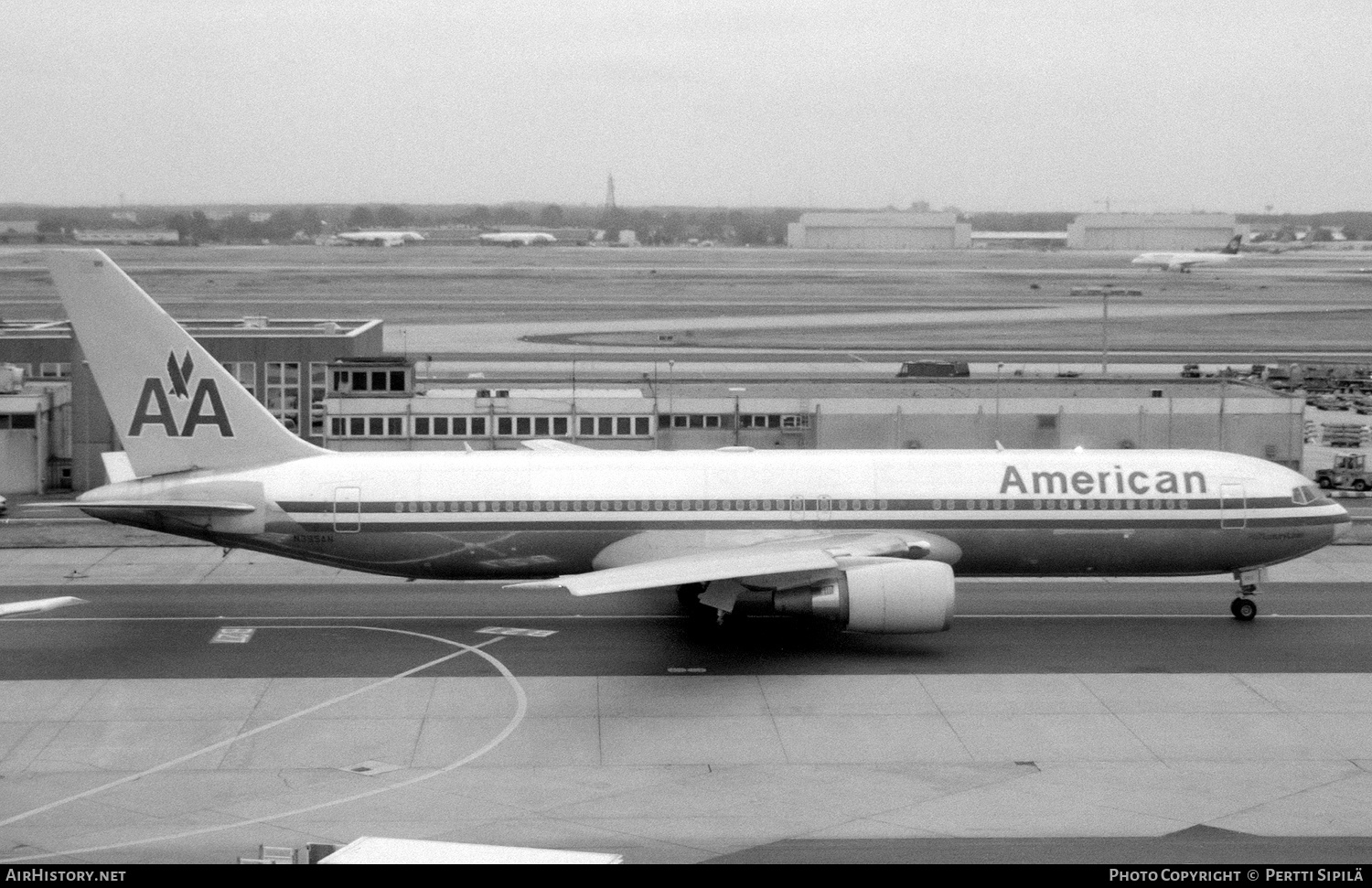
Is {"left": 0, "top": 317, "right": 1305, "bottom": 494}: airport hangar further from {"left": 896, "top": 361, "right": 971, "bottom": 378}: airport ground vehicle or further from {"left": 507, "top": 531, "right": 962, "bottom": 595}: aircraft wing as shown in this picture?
{"left": 896, "top": 361, "right": 971, "bottom": 378}: airport ground vehicle

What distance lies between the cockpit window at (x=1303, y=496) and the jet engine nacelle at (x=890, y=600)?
9.56 m

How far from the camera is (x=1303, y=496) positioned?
35281 millimetres

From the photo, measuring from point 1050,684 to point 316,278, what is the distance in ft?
516

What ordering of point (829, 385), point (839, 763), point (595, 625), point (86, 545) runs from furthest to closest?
point (829, 385), point (86, 545), point (595, 625), point (839, 763)

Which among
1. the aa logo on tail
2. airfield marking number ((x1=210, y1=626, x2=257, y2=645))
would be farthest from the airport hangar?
airfield marking number ((x1=210, y1=626, x2=257, y2=645))

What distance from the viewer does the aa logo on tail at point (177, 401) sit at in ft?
110

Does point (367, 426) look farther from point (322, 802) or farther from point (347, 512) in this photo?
point (322, 802)

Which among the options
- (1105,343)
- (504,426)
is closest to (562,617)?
(504,426)

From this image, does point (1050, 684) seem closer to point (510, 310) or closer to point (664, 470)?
point (664, 470)

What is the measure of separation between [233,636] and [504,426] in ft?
65.9

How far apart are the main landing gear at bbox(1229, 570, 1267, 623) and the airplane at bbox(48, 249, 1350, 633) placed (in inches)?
1.9

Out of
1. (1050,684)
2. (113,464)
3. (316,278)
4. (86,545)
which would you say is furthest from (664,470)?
Result: (316,278)

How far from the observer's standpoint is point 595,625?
113ft

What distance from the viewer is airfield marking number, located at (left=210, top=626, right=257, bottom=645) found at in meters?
32.8
